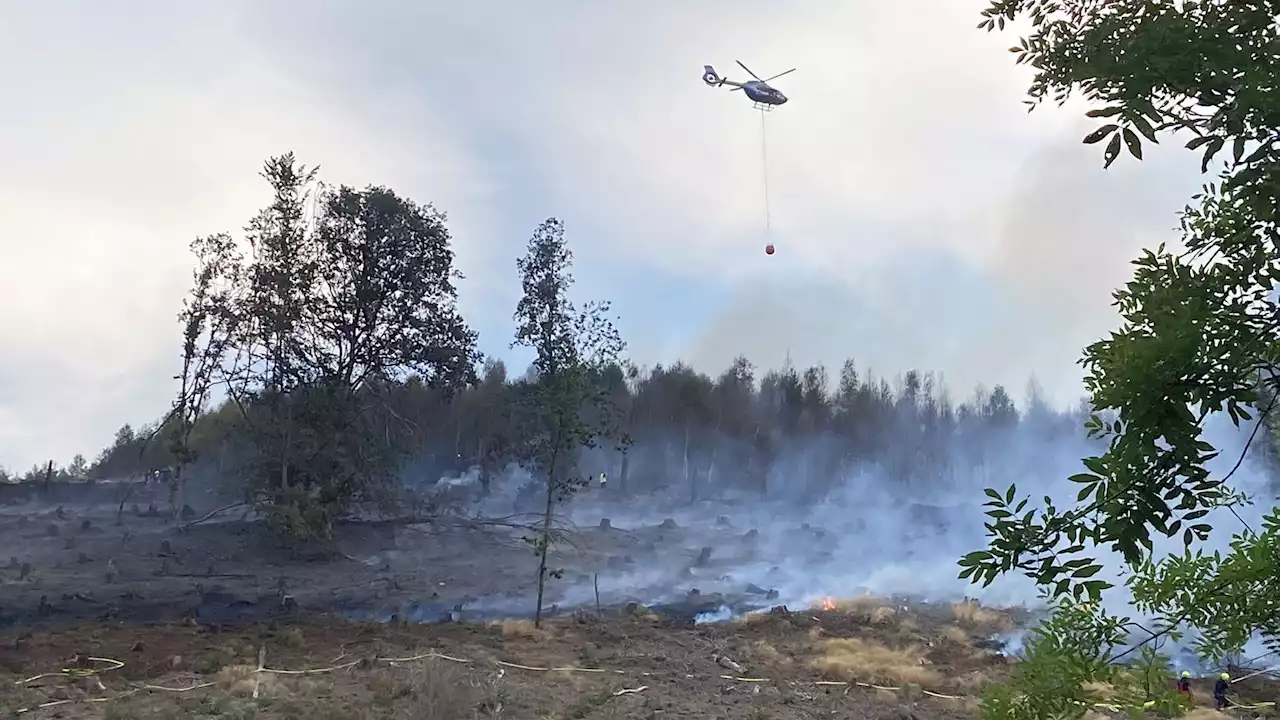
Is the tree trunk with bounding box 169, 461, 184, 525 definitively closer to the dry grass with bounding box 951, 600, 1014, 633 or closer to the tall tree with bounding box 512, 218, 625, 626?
the tall tree with bounding box 512, 218, 625, 626

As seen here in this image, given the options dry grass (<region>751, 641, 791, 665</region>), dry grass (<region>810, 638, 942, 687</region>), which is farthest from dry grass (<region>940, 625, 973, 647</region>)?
dry grass (<region>751, 641, 791, 665</region>)

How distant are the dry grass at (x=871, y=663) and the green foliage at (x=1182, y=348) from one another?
12531 mm

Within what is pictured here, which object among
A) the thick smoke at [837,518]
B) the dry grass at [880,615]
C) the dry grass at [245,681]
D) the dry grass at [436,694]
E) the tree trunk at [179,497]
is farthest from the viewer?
the thick smoke at [837,518]

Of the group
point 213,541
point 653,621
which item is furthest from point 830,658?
point 213,541

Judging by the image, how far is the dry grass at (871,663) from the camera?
13.8m

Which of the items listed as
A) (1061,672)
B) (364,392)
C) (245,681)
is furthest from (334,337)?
(1061,672)

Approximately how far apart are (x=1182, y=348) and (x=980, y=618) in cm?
2098

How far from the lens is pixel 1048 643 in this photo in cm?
225

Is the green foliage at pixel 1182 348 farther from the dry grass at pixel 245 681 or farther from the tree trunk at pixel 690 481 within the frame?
the tree trunk at pixel 690 481

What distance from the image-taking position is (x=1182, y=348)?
6.40 feet

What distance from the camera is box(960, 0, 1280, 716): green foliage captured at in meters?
1.89

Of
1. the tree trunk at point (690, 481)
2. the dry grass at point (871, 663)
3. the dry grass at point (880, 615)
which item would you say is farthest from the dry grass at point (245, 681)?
the tree trunk at point (690, 481)

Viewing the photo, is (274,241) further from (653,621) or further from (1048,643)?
(1048,643)

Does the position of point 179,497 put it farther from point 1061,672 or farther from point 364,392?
Answer: point 1061,672
